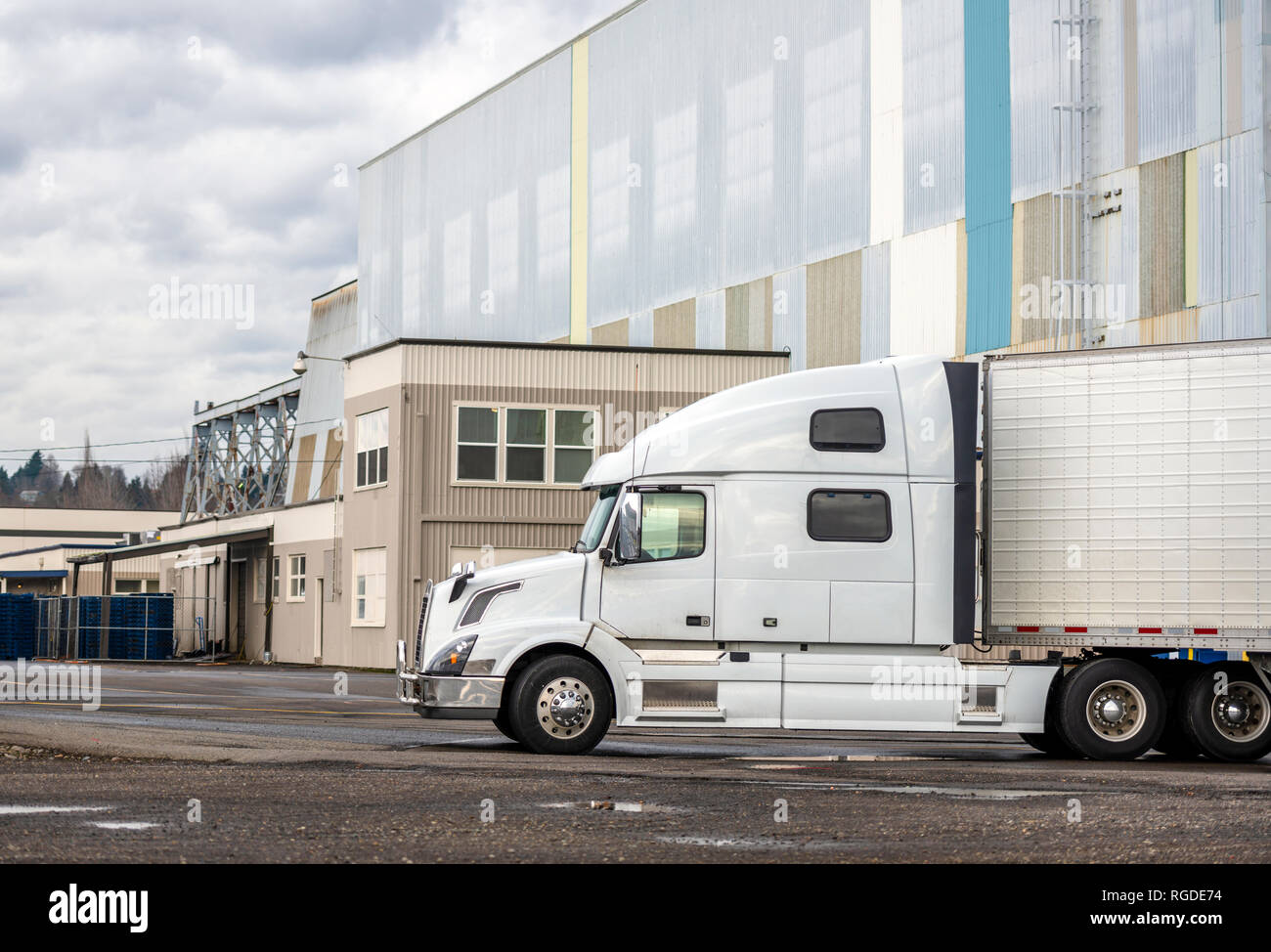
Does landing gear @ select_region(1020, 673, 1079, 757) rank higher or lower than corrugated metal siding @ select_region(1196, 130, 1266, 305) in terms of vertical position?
lower

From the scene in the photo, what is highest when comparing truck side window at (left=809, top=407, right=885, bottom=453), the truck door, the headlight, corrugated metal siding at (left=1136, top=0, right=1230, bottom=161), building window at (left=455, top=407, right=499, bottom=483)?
corrugated metal siding at (left=1136, top=0, right=1230, bottom=161)

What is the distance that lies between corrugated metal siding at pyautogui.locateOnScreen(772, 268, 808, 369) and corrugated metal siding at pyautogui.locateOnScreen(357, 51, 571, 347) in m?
10.1

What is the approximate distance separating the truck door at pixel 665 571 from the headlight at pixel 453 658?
1.34 meters

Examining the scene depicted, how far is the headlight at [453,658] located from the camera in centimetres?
1538

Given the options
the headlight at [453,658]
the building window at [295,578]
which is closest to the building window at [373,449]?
the building window at [295,578]

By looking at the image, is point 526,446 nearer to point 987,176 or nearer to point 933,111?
point 987,176

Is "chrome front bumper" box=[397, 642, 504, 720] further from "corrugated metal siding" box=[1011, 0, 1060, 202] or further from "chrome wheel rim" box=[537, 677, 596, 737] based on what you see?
"corrugated metal siding" box=[1011, 0, 1060, 202]

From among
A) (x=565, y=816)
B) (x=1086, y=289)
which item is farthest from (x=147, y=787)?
(x=1086, y=289)

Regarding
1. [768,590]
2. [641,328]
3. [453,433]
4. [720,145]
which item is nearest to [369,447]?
[453,433]

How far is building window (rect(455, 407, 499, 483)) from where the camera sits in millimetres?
36938

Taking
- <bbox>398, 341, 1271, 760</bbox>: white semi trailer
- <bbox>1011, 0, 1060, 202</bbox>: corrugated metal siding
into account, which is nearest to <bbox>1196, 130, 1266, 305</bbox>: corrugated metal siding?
<bbox>1011, 0, 1060, 202</bbox>: corrugated metal siding

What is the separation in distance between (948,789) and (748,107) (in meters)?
33.6
